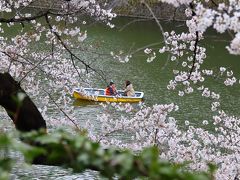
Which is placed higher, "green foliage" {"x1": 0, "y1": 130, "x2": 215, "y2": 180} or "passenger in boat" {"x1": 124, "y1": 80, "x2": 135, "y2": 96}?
"passenger in boat" {"x1": 124, "y1": 80, "x2": 135, "y2": 96}

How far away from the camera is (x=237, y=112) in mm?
14891

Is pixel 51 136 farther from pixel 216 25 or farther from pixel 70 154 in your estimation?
pixel 216 25

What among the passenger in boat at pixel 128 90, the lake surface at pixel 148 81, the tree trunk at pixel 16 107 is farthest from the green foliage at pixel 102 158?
the passenger in boat at pixel 128 90

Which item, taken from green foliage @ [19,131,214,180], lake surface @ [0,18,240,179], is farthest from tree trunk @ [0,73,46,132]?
lake surface @ [0,18,240,179]

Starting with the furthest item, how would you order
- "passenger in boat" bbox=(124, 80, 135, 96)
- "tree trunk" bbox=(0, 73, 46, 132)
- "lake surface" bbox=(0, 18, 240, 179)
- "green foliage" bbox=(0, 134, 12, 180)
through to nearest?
"passenger in boat" bbox=(124, 80, 135, 96), "lake surface" bbox=(0, 18, 240, 179), "tree trunk" bbox=(0, 73, 46, 132), "green foliage" bbox=(0, 134, 12, 180)

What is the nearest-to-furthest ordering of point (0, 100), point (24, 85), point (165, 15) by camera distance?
point (0, 100)
point (24, 85)
point (165, 15)

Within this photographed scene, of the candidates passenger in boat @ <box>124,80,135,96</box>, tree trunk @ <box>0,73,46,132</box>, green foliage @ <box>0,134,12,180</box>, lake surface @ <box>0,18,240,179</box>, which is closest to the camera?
green foliage @ <box>0,134,12,180</box>

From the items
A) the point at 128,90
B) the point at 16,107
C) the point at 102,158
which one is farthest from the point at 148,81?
the point at 102,158

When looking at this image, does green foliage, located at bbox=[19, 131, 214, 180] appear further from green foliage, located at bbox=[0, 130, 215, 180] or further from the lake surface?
the lake surface

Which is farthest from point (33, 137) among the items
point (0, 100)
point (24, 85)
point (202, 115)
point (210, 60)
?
point (210, 60)

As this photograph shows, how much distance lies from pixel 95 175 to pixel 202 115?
7.93m

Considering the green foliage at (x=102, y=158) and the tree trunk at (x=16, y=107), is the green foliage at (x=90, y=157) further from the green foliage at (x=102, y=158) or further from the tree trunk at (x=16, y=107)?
the tree trunk at (x=16, y=107)

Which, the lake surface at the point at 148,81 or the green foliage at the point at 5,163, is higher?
the lake surface at the point at 148,81

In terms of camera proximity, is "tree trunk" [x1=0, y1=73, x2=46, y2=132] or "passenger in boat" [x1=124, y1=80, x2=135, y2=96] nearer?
"tree trunk" [x1=0, y1=73, x2=46, y2=132]
